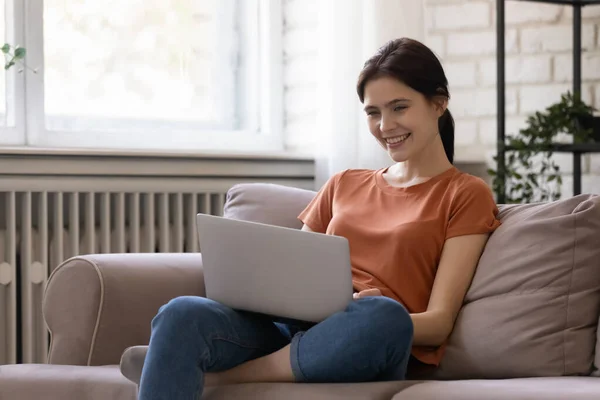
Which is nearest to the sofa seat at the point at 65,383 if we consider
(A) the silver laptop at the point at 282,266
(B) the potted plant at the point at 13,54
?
(A) the silver laptop at the point at 282,266

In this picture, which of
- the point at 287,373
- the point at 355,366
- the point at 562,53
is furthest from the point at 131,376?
the point at 562,53

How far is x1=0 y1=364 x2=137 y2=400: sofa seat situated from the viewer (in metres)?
1.72

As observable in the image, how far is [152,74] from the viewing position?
3.06 meters

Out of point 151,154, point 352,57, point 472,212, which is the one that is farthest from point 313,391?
point 352,57

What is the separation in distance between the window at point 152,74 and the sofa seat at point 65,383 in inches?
43.9

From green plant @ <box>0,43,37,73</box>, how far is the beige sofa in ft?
3.06

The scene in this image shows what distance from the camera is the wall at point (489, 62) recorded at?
9.04ft

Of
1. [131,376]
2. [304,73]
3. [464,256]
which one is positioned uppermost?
[304,73]

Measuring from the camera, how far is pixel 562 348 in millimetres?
1617

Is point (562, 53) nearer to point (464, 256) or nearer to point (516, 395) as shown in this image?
point (464, 256)

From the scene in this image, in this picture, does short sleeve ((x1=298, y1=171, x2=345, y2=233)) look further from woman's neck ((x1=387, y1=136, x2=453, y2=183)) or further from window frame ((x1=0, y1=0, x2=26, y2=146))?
window frame ((x1=0, y1=0, x2=26, y2=146))

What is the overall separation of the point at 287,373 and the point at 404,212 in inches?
18.4

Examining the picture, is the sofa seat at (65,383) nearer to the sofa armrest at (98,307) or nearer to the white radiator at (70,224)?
the sofa armrest at (98,307)

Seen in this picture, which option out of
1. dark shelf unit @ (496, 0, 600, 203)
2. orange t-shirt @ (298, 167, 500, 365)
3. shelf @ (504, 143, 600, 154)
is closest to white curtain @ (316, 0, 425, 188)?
dark shelf unit @ (496, 0, 600, 203)
